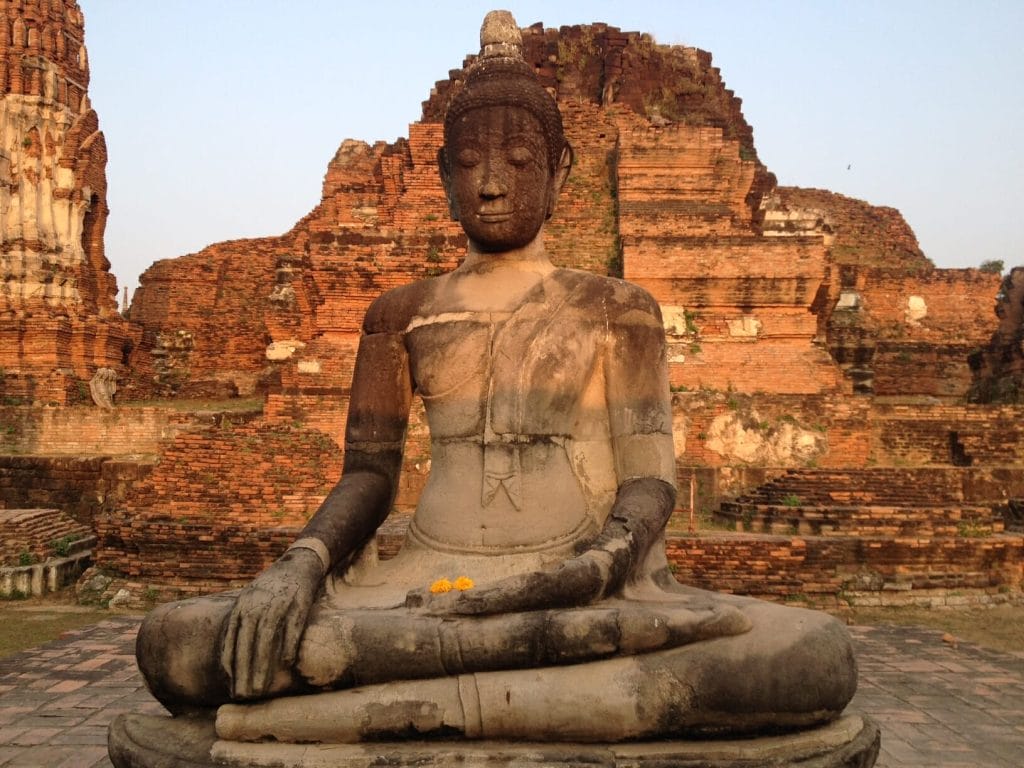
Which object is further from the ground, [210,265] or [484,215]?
[210,265]

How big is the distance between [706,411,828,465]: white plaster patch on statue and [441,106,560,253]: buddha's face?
27.0ft

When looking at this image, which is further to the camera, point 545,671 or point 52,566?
point 52,566

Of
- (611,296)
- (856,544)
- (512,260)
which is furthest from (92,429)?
(611,296)

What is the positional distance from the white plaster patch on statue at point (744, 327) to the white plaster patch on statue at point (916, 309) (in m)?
15.4

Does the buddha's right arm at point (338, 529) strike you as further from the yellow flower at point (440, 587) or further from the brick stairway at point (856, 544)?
the brick stairway at point (856, 544)

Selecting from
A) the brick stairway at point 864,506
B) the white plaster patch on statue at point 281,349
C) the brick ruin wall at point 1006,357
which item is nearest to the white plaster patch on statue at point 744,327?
the brick stairway at point 864,506

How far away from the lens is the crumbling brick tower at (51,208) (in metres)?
18.7

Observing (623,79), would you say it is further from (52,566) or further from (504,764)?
(504,764)

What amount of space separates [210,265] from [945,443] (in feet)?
65.4

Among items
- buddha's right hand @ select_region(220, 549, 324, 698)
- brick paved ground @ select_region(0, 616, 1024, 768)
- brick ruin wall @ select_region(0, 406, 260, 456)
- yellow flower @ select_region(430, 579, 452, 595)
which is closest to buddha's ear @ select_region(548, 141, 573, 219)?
yellow flower @ select_region(430, 579, 452, 595)

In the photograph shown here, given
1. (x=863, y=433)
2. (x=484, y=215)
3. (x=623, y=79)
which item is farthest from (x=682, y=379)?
(x=623, y=79)

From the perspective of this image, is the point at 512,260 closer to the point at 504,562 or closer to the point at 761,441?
the point at 504,562

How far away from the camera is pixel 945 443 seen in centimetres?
1294

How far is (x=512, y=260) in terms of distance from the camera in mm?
4117
